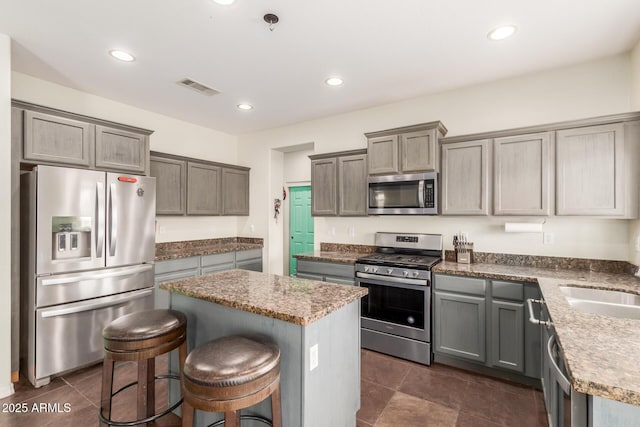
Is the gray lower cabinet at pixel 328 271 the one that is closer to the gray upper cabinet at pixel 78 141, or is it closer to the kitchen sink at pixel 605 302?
the kitchen sink at pixel 605 302

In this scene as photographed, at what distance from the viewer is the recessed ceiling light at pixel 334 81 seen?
319cm

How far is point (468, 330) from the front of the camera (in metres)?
2.81

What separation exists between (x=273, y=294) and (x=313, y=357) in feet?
1.47

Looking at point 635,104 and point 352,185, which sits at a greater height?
point 635,104

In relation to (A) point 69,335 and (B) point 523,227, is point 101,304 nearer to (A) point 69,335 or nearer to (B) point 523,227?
(A) point 69,335

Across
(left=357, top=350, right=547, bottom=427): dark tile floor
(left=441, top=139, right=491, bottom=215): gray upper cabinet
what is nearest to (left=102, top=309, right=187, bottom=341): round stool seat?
(left=357, top=350, right=547, bottom=427): dark tile floor

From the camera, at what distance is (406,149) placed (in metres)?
3.36

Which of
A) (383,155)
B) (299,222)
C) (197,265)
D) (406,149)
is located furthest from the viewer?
(299,222)

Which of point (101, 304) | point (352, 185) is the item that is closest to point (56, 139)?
point (101, 304)

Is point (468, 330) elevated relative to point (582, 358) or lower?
lower

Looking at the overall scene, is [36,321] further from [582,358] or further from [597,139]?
[597,139]

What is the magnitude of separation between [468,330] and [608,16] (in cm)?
269

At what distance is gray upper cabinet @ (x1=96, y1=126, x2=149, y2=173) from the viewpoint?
3.16m

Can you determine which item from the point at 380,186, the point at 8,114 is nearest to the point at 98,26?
the point at 8,114
